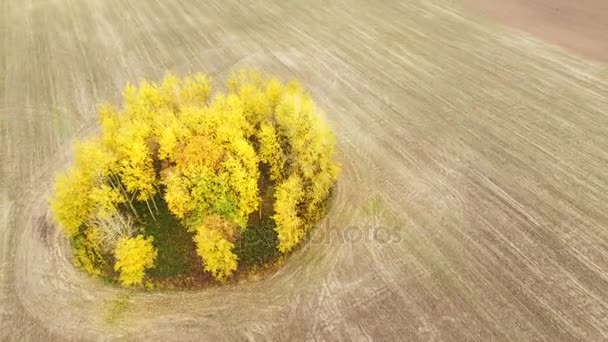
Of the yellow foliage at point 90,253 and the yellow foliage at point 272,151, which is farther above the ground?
the yellow foliage at point 272,151

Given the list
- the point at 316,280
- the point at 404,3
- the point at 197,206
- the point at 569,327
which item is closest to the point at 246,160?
the point at 197,206

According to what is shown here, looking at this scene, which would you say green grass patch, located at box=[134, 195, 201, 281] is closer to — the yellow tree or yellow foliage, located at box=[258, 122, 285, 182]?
the yellow tree

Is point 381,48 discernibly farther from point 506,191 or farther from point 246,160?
point 246,160

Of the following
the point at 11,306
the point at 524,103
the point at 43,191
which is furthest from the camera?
the point at 524,103

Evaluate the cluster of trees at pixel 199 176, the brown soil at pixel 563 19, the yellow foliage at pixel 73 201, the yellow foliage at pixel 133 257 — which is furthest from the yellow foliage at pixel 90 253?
the brown soil at pixel 563 19

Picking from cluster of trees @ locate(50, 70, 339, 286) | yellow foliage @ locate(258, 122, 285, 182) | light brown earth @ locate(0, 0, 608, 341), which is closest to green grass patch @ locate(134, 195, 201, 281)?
cluster of trees @ locate(50, 70, 339, 286)

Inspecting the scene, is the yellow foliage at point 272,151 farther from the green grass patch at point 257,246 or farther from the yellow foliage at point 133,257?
the yellow foliage at point 133,257
